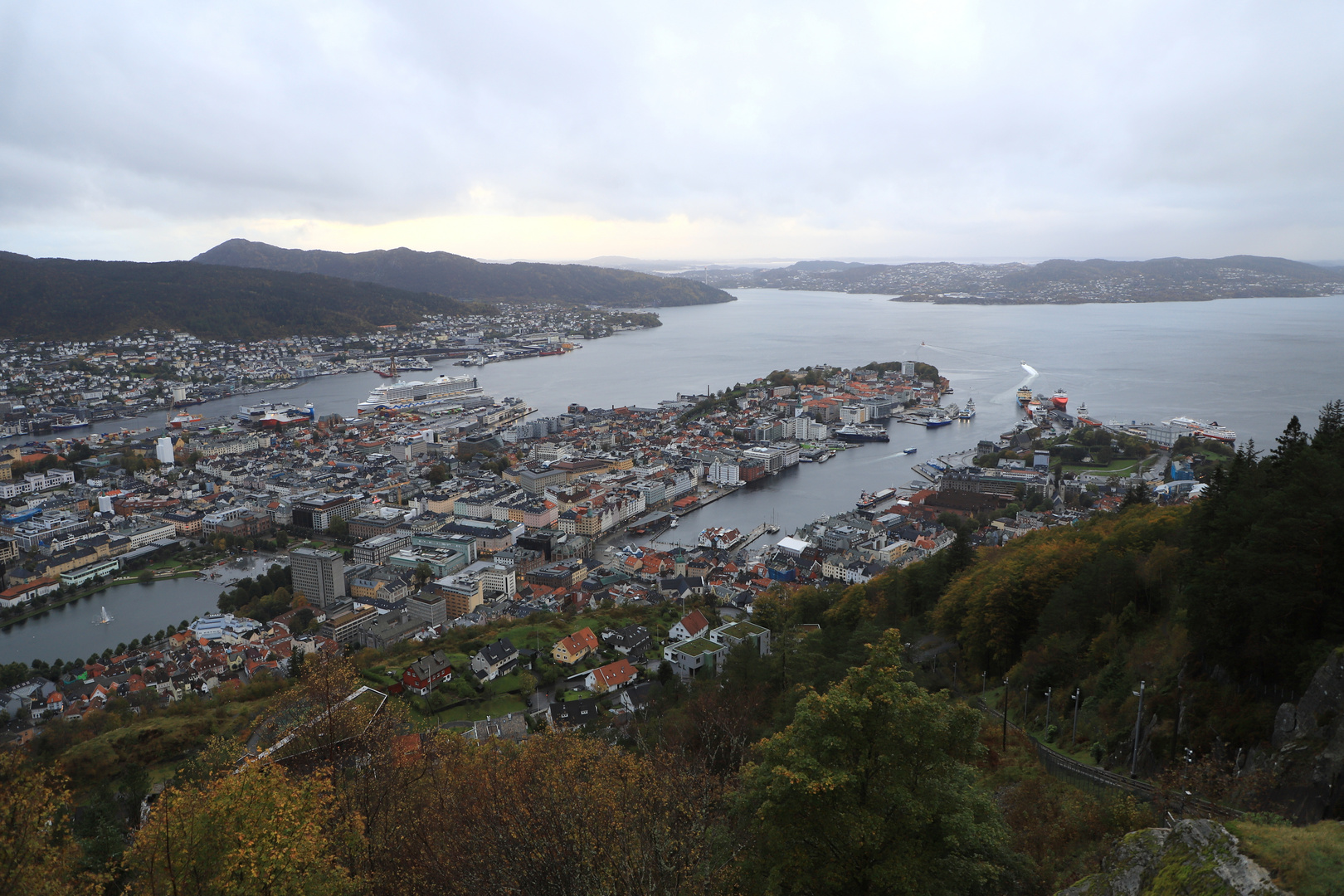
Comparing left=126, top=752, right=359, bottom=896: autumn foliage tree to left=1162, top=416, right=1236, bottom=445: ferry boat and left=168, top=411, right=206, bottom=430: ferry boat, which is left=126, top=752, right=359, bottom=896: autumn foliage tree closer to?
left=1162, top=416, right=1236, bottom=445: ferry boat

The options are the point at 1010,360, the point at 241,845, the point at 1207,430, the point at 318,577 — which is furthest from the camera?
the point at 1010,360

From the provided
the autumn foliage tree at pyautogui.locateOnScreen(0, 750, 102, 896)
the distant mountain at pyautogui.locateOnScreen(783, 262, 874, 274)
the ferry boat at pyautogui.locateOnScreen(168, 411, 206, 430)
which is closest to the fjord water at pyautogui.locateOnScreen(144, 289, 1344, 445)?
the ferry boat at pyautogui.locateOnScreen(168, 411, 206, 430)

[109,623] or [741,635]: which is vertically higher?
[741,635]

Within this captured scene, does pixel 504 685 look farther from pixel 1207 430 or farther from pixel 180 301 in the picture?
pixel 180 301

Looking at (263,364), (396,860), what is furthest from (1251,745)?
(263,364)

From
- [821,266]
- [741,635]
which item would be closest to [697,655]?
[741,635]

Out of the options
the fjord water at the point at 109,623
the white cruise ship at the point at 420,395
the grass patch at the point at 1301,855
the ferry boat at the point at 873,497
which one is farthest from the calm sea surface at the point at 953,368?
the grass patch at the point at 1301,855

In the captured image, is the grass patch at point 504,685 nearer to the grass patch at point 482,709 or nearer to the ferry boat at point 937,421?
the grass patch at point 482,709

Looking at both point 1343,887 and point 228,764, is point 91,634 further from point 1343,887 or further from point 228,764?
point 1343,887
